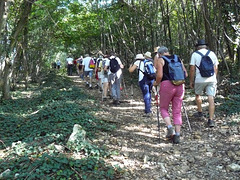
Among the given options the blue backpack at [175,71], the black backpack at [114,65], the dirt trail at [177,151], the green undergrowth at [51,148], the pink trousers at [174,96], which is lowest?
the dirt trail at [177,151]

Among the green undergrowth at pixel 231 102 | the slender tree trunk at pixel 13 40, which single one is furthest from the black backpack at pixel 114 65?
the slender tree trunk at pixel 13 40

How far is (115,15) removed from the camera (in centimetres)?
1744

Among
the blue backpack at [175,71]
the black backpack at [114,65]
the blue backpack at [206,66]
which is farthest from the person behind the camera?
the black backpack at [114,65]

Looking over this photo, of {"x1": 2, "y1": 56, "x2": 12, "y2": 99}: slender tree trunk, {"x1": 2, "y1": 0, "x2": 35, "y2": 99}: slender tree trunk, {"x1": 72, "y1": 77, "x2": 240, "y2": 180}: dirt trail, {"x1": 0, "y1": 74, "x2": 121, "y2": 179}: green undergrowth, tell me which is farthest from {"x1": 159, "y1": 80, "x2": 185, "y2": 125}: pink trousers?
{"x1": 2, "y1": 56, "x2": 12, "y2": 99}: slender tree trunk

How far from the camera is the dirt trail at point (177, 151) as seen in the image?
4.25 metres

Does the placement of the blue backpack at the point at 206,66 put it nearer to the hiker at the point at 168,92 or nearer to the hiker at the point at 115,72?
the hiker at the point at 168,92

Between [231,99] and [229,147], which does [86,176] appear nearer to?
[229,147]

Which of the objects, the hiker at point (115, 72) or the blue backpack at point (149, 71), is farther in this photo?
the hiker at point (115, 72)

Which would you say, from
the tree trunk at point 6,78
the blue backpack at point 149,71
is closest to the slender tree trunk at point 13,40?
the tree trunk at point 6,78

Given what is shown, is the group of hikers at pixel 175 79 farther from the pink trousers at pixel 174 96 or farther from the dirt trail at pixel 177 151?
the dirt trail at pixel 177 151

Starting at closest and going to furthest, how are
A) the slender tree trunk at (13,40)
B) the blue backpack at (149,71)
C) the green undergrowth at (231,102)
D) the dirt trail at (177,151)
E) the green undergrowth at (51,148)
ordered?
the green undergrowth at (51,148) < the dirt trail at (177,151) < the green undergrowth at (231,102) < the blue backpack at (149,71) < the slender tree trunk at (13,40)

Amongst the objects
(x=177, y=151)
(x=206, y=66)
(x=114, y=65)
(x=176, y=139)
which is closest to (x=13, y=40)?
(x=114, y=65)

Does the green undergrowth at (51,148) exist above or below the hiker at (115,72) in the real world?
below

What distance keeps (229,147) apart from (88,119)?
339 centimetres
